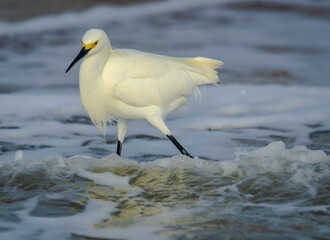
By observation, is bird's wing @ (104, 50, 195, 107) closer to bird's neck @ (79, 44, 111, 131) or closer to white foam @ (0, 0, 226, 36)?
bird's neck @ (79, 44, 111, 131)

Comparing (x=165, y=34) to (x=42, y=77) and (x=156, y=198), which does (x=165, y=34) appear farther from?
(x=156, y=198)

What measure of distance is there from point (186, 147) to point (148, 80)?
1.10 metres

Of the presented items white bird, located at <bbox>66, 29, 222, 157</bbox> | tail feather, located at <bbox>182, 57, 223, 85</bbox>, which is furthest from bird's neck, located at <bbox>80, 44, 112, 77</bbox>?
tail feather, located at <bbox>182, 57, 223, 85</bbox>

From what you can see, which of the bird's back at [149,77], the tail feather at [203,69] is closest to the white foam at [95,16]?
the tail feather at [203,69]

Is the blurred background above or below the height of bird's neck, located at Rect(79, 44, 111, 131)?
below

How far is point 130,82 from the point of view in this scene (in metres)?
4.77

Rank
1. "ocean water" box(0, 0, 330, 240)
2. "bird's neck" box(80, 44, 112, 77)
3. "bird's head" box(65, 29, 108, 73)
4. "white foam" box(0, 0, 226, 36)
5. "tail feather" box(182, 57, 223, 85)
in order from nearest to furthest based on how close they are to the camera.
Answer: "ocean water" box(0, 0, 330, 240) → "bird's head" box(65, 29, 108, 73) → "bird's neck" box(80, 44, 112, 77) → "tail feather" box(182, 57, 223, 85) → "white foam" box(0, 0, 226, 36)

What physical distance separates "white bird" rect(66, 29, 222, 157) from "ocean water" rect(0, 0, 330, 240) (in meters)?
0.38

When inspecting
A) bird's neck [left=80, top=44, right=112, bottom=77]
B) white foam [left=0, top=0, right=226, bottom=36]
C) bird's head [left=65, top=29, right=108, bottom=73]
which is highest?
bird's head [left=65, top=29, right=108, bottom=73]

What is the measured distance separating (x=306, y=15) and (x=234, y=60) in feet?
15.0

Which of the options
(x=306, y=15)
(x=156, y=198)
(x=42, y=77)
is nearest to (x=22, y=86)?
(x=42, y=77)

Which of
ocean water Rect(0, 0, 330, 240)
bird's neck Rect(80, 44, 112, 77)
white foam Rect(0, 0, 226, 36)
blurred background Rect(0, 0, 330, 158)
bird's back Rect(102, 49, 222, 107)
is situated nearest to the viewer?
ocean water Rect(0, 0, 330, 240)

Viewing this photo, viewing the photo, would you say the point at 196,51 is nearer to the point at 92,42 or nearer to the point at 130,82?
the point at 130,82

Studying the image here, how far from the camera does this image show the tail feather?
518 centimetres
